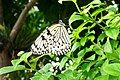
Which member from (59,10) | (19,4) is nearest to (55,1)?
(59,10)

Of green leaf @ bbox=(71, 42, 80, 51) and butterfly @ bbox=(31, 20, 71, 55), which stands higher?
green leaf @ bbox=(71, 42, 80, 51)

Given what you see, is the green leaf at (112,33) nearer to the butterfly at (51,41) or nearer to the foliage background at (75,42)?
the foliage background at (75,42)

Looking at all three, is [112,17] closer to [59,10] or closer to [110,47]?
[110,47]

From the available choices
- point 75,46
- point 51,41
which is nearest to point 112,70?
point 75,46

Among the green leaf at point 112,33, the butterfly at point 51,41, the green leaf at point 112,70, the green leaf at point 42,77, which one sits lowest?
the butterfly at point 51,41

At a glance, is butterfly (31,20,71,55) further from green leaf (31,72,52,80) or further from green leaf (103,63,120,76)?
green leaf (103,63,120,76)

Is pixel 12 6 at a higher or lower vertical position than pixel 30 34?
higher

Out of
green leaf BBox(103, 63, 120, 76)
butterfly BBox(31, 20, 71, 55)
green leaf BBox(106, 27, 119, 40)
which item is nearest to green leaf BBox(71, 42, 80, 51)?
green leaf BBox(106, 27, 119, 40)

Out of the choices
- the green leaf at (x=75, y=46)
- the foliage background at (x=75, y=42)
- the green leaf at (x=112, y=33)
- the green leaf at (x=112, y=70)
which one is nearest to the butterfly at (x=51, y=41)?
the foliage background at (x=75, y=42)

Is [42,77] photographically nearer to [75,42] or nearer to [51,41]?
[75,42]
